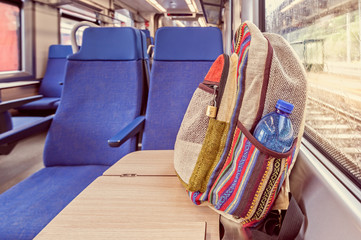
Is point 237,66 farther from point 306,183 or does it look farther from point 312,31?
point 312,31

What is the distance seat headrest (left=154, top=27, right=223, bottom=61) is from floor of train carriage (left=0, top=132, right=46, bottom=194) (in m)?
1.85

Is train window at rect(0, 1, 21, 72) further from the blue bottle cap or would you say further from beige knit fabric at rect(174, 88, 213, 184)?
the blue bottle cap

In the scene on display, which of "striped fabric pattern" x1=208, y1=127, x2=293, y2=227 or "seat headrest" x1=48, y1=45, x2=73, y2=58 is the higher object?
"seat headrest" x1=48, y1=45, x2=73, y2=58

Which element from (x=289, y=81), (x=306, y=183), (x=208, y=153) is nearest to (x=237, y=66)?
(x=289, y=81)

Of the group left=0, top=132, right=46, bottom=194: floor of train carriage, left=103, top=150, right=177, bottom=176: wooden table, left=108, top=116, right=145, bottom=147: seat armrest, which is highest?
left=108, top=116, right=145, bottom=147: seat armrest

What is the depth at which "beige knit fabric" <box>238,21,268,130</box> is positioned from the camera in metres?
0.60

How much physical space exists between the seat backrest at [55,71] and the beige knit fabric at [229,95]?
420 centimetres

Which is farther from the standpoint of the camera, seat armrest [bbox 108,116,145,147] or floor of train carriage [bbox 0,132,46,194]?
floor of train carriage [bbox 0,132,46,194]

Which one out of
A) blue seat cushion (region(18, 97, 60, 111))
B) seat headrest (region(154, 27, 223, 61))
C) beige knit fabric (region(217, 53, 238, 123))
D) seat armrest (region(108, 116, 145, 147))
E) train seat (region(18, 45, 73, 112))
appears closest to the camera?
beige knit fabric (region(217, 53, 238, 123))

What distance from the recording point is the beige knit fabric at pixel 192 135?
738 millimetres

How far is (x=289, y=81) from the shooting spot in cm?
60

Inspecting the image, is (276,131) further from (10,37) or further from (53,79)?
(10,37)

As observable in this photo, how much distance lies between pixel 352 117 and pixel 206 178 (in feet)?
1.34

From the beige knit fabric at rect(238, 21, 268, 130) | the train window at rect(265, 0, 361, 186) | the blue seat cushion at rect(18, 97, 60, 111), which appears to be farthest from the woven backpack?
the blue seat cushion at rect(18, 97, 60, 111)
